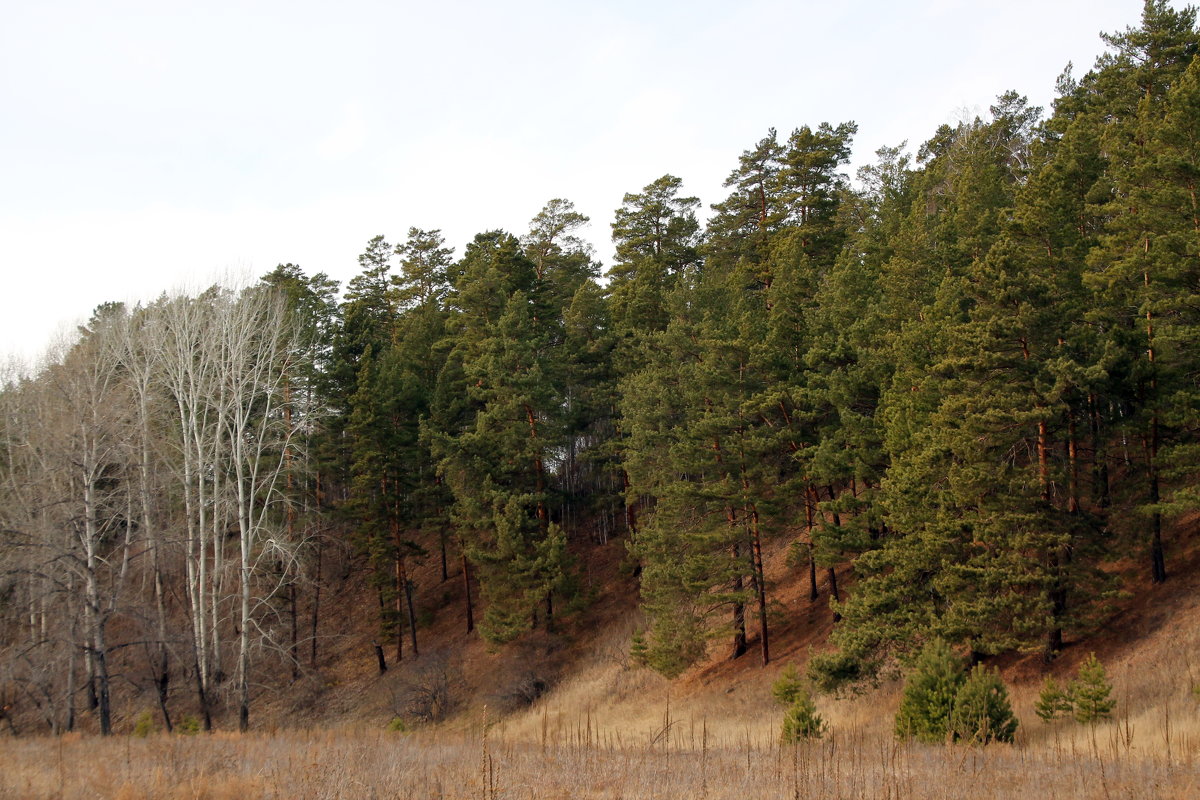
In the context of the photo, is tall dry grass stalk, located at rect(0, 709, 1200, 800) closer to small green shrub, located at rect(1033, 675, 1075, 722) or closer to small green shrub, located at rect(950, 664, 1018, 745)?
small green shrub, located at rect(950, 664, 1018, 745)

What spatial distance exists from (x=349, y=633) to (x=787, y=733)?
1190 inches

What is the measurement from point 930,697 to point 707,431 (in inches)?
557

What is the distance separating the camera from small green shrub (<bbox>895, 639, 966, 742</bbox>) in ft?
48.3

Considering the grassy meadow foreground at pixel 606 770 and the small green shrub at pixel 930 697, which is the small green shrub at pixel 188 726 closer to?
the grassy meadow foreground at pixel 606 770

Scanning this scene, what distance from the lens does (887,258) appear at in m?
32.3

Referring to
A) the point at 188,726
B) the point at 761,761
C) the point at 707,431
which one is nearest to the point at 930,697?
the point at 761,761

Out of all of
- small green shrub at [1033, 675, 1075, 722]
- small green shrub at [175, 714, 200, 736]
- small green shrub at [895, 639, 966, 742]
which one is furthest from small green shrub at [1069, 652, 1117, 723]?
small green shrub at [175, 714, 200, 736]

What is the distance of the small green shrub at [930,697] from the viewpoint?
48.3ft

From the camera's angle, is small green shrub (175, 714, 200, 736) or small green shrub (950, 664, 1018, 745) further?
small green shrub (175, 714, 200, 736)

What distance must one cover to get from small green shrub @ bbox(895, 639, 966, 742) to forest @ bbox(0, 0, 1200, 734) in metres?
4.86

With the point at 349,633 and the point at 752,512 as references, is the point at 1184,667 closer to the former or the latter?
the point at 752,512

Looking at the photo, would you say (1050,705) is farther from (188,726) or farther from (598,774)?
(188,726)

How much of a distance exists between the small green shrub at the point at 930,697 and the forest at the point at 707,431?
4.86m

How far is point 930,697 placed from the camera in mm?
15117
